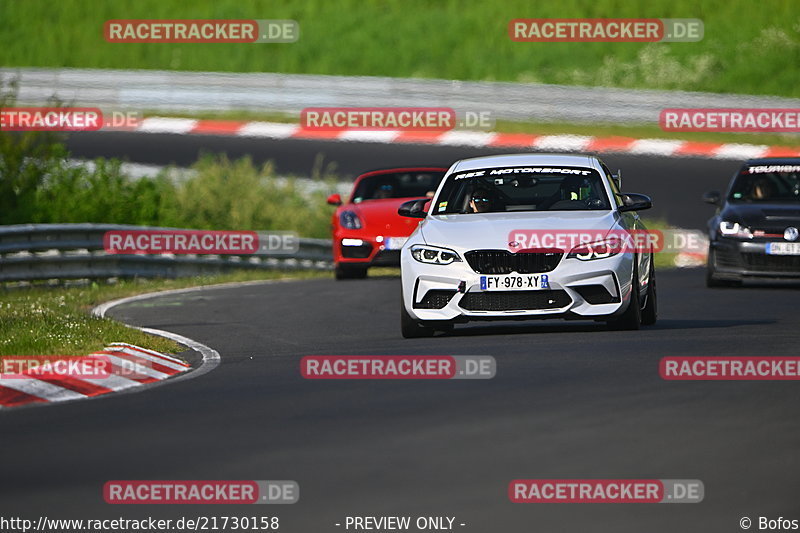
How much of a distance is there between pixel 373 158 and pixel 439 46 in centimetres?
784

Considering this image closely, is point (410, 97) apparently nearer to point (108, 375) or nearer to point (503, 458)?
point (108, 375)

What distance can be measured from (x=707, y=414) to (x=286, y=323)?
24.3ft

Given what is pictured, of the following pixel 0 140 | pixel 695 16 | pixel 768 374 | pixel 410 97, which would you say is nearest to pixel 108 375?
pixel 768 374

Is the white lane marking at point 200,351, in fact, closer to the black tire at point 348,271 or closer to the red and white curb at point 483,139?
the black tire at point 348,271

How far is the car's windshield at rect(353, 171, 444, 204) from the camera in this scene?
22.1m

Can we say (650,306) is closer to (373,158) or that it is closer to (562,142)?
(562,142)

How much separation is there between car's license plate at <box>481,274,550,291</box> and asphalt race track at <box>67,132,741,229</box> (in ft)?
47.9

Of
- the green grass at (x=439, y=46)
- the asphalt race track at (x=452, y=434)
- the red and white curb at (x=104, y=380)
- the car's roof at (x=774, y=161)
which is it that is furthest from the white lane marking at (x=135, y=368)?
the green grass at (x=439, y=46)

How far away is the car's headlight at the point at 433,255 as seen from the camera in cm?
1288

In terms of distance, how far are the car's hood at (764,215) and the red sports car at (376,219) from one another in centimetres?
373

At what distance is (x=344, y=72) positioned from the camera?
37.8 metres

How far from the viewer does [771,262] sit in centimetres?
1898

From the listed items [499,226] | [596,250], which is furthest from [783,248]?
[499,226]

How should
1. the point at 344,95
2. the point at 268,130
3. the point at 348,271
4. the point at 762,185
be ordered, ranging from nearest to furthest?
the point at 762,185, the point at 348,271, the point at 344,95, the point at 268,130
